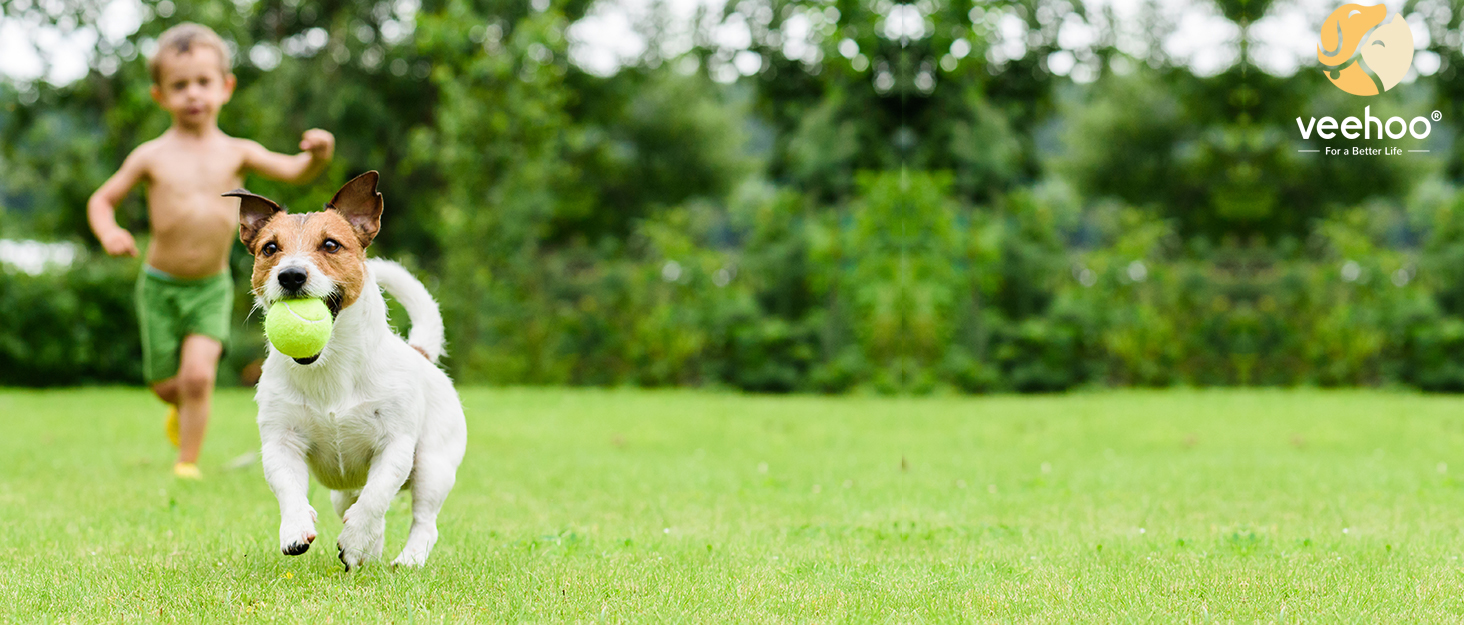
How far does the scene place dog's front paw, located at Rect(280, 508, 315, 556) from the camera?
136 inches

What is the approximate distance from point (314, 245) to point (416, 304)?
98 centimetres

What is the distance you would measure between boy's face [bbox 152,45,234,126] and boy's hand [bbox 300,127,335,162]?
1.47 metres

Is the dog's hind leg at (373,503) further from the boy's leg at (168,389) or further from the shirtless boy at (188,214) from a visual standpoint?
the boy's leg at (168,389)

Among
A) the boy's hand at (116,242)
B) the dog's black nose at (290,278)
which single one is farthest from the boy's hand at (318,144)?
the dog's black nose at (290,278)

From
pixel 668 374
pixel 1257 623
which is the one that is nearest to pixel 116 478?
pixel 1257 623

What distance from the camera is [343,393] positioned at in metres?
3.77

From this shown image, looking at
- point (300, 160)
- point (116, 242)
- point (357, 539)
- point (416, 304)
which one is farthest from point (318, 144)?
point (357, 539)

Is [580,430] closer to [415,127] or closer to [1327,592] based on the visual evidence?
[1327,592]

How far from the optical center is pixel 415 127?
18141 millimetres

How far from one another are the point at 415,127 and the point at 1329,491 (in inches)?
600

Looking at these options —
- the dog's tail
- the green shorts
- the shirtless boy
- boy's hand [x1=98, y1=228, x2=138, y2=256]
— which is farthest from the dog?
the green shorts

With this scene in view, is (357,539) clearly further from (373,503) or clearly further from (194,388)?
(194,388)

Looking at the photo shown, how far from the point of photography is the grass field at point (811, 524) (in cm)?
361

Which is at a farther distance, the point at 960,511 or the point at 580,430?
the point at 580,430
